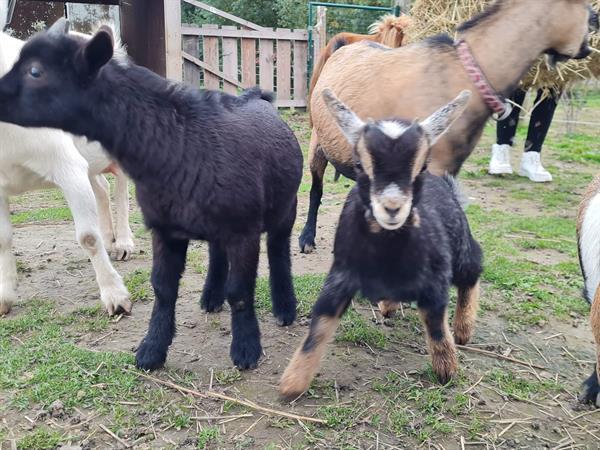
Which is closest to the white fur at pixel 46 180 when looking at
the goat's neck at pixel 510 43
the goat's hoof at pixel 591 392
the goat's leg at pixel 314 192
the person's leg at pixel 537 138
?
the goat's leg at pixel 314 192

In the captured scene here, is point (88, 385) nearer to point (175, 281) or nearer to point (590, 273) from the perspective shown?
point (175, 281)

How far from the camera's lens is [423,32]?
5.47 m

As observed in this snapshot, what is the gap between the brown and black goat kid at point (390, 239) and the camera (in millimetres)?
2426

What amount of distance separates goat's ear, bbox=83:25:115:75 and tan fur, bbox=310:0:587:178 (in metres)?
1.68

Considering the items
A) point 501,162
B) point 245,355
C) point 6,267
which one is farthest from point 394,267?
point 501,162

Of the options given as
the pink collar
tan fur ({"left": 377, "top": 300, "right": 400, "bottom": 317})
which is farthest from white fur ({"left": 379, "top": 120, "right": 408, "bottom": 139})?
tan fur ({"left": 377, "top": 300, "right": 400, "bottom": 317})

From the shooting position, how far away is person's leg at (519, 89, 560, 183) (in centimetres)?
738

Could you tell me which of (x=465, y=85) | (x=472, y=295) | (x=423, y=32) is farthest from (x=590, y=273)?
(x=423, y=32)

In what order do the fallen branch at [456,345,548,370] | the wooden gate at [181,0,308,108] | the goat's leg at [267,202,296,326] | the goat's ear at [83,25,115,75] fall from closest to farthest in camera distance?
the goat's ear at [83,25,115,75] → the fallen branch at [456,345,548,370] → the goat's leg at [267,202,296,326] → the wooden gate at [181,0,308,108]

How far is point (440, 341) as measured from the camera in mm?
2879

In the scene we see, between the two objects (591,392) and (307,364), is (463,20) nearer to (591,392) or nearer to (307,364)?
(591,392)

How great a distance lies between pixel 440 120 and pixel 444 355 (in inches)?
44.3

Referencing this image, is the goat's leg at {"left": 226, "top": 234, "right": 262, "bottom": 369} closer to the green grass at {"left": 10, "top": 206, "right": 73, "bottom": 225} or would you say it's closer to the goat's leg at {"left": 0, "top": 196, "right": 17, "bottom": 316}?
the goat's leg at {"left": 0, "top": 196, "right": 17, "bottom": 316}

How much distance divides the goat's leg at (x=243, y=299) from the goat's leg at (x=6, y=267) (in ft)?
5.05
